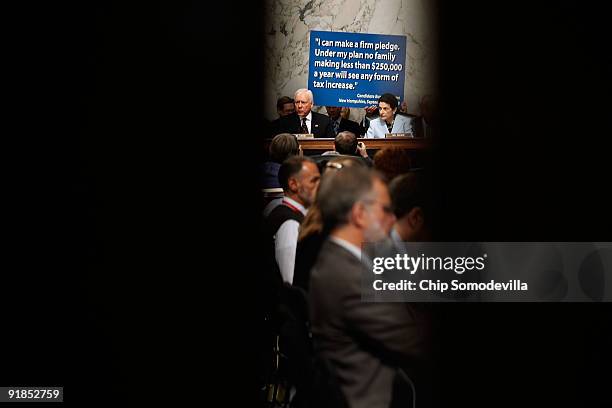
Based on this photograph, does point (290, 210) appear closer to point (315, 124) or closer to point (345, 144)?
point (345, 144)

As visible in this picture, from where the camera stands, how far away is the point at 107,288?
1968 mm

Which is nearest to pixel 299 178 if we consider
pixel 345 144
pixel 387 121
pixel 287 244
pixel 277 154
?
pixel 287 244

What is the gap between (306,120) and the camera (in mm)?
4047

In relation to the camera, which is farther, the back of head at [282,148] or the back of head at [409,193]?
the back of head at [282,148]

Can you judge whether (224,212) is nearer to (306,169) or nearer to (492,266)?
(306,169)

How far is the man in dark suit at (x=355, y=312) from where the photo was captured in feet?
5.14

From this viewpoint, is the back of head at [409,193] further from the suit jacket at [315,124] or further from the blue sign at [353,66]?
the suit jacket at [315,124]

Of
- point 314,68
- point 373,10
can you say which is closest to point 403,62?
point 314,68

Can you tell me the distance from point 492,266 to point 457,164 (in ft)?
1.12

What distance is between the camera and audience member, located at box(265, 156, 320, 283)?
2182 mm

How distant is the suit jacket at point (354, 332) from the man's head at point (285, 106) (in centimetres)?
245

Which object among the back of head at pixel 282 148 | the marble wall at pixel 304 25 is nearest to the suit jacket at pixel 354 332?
the back of head at pixel 282 148

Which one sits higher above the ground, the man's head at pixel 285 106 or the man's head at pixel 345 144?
the man's head at pixel 285 106

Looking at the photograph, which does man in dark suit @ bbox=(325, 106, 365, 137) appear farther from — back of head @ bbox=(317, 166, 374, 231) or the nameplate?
back of head @ bbox=(317, 166, 374, 231)
